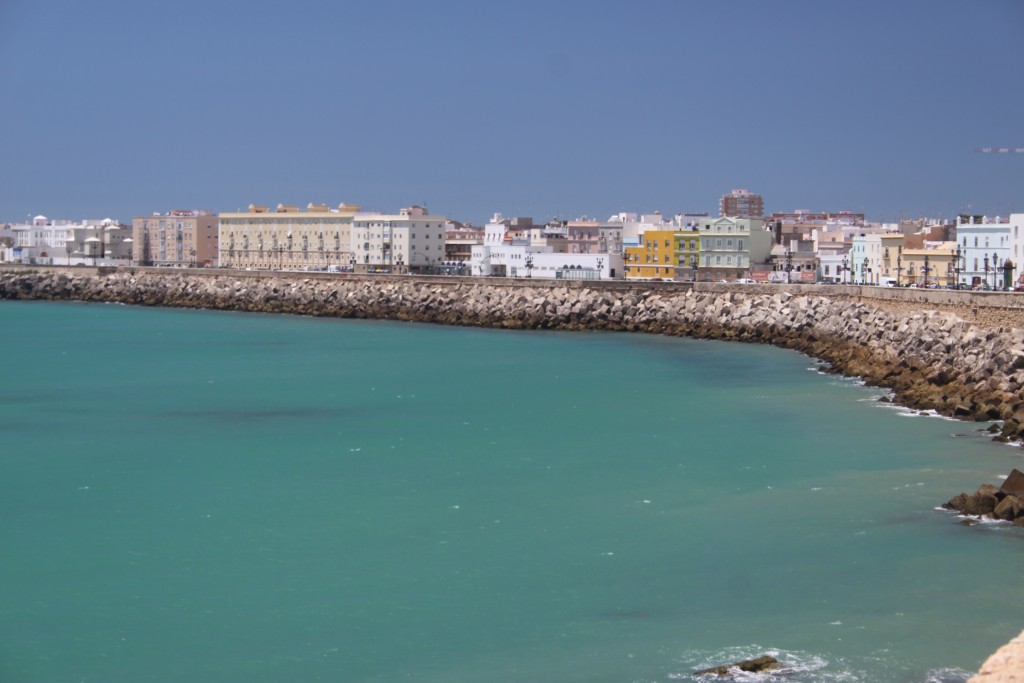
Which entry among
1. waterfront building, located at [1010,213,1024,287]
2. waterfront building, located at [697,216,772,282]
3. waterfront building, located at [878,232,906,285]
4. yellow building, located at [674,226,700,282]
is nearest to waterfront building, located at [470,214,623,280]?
yellow building, located at [674,226,700,282]

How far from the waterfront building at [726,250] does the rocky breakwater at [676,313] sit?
7.64 meters

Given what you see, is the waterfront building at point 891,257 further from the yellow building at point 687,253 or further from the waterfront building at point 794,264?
the yellow building at point 687,253

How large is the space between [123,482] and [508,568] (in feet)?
21.3

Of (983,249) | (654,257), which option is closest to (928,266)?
(983,249)

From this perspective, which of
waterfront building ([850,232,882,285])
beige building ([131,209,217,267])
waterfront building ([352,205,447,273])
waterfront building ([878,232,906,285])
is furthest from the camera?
beige building ([131,209,217,267])

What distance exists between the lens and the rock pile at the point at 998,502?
45.1 ft

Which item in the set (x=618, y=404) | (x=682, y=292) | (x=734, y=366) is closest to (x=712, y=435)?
(x=618, y=404)

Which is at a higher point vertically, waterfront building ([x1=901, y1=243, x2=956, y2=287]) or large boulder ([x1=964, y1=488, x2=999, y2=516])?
waterfront building ([x1=901, y1=243, x2=956, y2=287])

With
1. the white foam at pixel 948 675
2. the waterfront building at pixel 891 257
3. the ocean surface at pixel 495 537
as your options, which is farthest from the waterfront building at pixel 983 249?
the white foam at pixel 948 675

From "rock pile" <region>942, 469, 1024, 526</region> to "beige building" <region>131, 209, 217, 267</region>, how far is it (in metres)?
70.1

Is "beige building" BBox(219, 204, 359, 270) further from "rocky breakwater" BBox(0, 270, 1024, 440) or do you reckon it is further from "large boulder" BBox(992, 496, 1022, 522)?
"large boulder" BBox(992, 496, 1022, 522)

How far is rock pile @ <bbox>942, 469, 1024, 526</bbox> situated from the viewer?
13734mm

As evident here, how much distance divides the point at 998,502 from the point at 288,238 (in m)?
63.3

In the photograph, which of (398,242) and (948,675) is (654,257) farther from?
(948,675)
